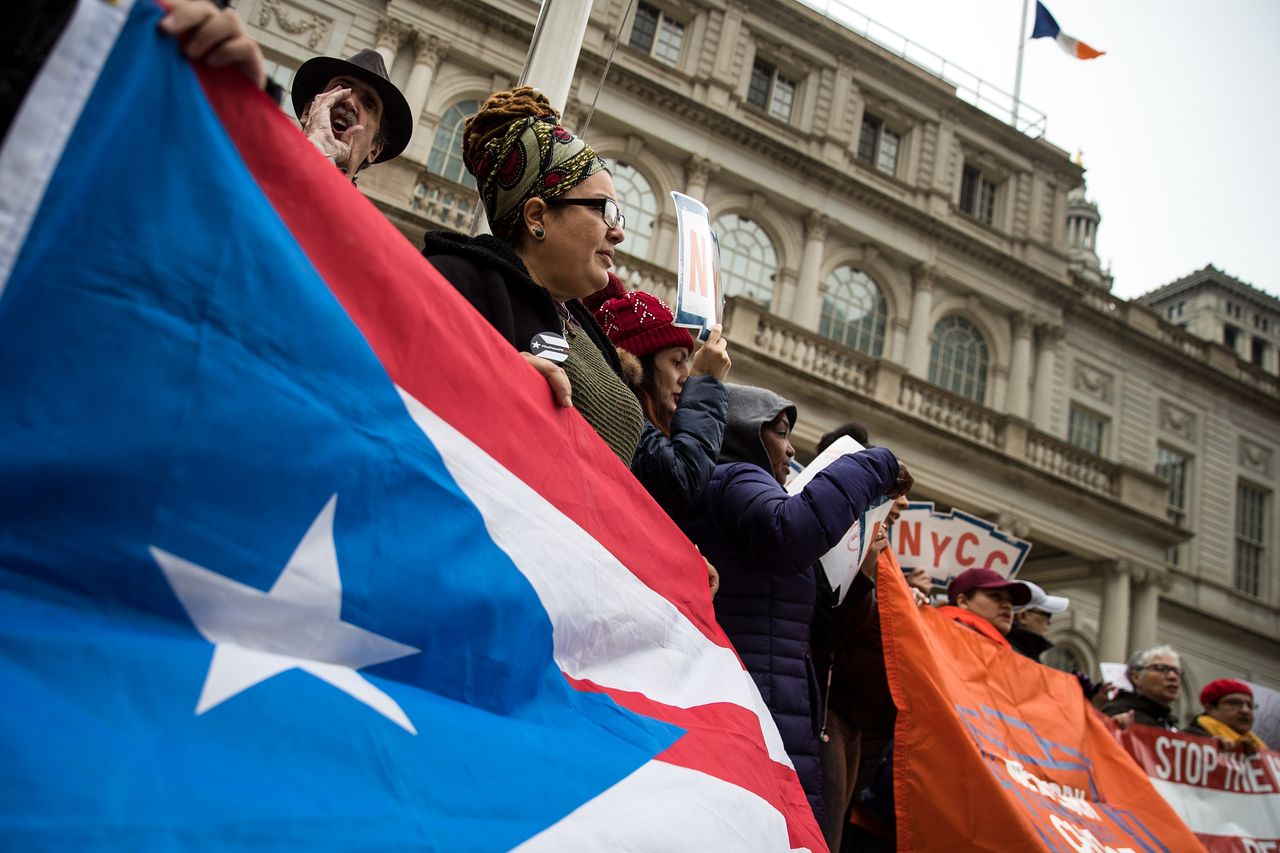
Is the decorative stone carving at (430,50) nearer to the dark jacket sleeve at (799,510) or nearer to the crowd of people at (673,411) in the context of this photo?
the crowd of people at (673,411)

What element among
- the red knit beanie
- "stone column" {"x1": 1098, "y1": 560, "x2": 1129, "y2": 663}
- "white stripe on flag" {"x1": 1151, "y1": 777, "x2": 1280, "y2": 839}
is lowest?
"white stripe on flag" {"x1": 1151, "y1": 777, "x2": 1280, "y2": 839}

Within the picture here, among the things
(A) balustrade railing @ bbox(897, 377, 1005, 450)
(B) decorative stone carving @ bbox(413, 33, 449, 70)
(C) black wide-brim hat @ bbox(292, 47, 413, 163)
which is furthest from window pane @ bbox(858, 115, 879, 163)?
(C) black wide-brim hat @ bbox(292, 47, 413, 163)

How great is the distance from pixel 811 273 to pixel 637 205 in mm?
3802

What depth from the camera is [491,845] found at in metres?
1.21

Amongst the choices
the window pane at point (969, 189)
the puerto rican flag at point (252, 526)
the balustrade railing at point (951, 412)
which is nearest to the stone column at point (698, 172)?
the balustrade railing at point (951, 412)

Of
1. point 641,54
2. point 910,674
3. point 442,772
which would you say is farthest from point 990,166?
point 442,772

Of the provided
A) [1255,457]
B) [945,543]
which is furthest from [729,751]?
[1255,457]

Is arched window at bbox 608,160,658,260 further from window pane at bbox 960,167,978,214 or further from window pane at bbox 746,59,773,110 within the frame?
window pane at bbox 960,167,978,214

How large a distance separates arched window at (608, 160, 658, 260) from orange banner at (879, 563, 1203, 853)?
13.5m

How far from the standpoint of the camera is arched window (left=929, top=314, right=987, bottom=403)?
777 inches

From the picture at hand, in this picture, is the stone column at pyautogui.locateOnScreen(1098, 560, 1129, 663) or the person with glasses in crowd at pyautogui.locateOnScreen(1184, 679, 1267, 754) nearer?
the person with glasses in crowd at pyautogui.locateOnScreen(1184, 679, 1267, 754)

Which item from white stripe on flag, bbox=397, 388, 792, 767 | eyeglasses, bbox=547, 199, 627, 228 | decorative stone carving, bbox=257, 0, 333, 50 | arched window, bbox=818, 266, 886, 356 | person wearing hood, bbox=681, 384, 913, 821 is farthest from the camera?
arched window, bbox=818, 266, 886, 356

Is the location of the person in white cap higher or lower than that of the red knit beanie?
lower

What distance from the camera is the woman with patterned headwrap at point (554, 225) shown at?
2256 mm
